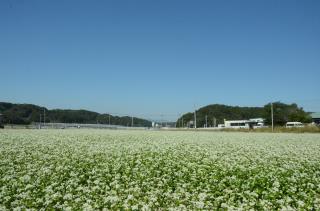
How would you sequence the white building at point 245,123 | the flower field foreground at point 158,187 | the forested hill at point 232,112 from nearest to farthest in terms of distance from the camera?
the flower field foreground at point 158,187 → the white building at point 245,123 → the forested hill at point 232,112

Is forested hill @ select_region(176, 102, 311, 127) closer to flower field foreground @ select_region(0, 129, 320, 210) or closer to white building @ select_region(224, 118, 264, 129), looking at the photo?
white building @ select_region(224, 118, 264, 129)

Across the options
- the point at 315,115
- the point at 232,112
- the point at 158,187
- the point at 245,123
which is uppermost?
the point at 232,112

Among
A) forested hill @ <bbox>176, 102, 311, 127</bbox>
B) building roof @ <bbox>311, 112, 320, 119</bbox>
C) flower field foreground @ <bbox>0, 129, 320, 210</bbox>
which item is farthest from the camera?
forested hill @ <bbox>176, 102, 311, 127</bbox>

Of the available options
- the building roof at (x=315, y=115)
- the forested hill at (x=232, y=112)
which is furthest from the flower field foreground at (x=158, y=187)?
the building roof at (x=315, y=115)

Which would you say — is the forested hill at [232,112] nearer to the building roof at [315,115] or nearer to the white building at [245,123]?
the building roof at [315,115]

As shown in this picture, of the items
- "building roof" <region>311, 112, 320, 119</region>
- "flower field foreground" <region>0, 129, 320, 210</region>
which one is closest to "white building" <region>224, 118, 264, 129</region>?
"building roof" <region>311, 112, 320, 119</region>

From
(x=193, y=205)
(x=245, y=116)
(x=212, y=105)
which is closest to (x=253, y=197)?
(x=193, y=205)

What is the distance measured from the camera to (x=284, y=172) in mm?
13469

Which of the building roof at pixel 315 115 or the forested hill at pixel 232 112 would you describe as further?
the forested hill at pixel 232 112

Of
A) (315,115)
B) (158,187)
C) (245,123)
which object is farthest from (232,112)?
(158,187)

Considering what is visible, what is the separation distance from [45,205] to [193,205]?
350 cm

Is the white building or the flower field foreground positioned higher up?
the white building

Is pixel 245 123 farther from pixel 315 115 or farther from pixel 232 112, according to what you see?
pixel 232 112

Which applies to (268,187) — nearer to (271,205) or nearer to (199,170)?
(271,205)
